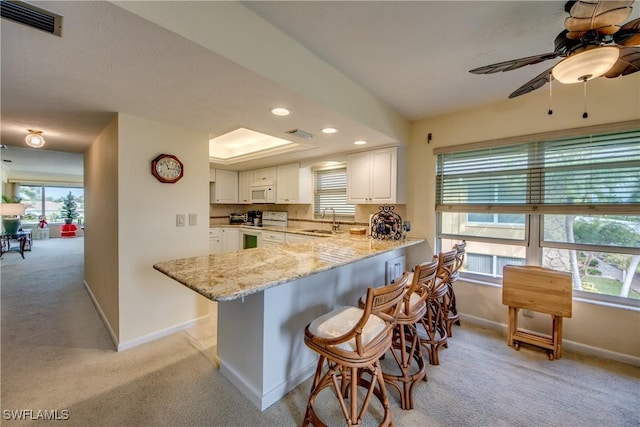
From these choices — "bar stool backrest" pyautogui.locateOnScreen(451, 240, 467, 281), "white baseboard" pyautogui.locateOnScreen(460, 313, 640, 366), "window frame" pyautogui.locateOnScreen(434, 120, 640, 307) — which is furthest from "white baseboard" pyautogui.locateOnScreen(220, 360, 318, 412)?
"window frame" pyautogui.locateOnScreen(434, 120, 640, 307)

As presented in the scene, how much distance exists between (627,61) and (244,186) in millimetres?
5309

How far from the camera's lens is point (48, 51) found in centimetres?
136

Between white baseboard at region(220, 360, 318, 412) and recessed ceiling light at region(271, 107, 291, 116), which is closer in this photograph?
Result: white baseboard at region(220, 360, 318, 412)

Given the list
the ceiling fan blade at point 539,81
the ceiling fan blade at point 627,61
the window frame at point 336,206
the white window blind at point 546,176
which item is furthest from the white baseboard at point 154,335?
the ceiling fan blade at point 627,61

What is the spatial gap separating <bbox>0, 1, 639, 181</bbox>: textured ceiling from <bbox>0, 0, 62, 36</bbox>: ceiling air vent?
0.05 metres

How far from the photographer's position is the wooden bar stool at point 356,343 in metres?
1.33

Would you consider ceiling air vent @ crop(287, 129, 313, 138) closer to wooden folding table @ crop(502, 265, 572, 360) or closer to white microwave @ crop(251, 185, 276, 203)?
white microwave @ crop(251, 185, 276, 203)

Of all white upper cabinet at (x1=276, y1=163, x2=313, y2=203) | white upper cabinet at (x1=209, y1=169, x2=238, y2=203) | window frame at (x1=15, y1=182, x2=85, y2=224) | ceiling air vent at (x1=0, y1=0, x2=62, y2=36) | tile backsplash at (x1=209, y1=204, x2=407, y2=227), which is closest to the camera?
ceiling air vent at (x1=0, y1=0, x2=62, y2=36)

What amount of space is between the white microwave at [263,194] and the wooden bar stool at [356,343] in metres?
3.54

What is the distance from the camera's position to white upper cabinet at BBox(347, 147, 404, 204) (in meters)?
3.34

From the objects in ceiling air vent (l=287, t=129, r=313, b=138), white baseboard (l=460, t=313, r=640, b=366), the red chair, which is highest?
ceiling air vent (l=287, t=129, r=313, b=138)

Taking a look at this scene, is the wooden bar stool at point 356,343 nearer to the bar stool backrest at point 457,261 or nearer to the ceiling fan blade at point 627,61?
the bar stool backrest at point 457,261

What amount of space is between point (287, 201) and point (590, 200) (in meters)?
3.88

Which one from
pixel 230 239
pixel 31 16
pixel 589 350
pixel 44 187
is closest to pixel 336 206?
pixel 230 239
